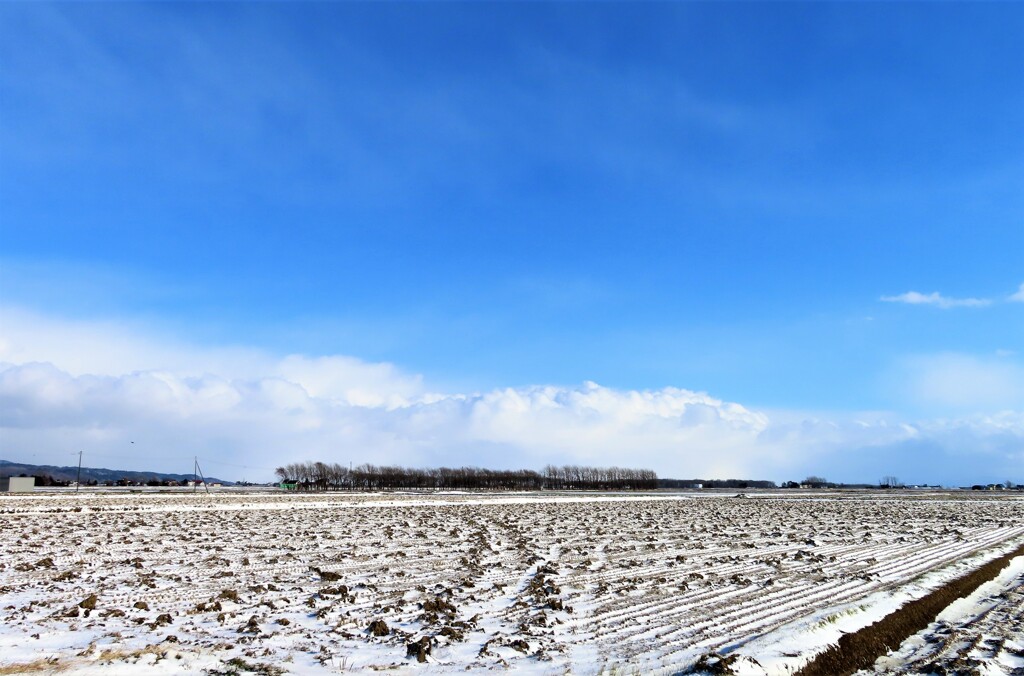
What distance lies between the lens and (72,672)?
9398 millimetres

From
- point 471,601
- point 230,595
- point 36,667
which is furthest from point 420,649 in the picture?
point 230,595

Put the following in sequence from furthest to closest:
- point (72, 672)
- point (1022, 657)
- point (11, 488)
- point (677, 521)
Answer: point (11, 488) < point (677, 521) < point (1022, 657) < point (72, 672)

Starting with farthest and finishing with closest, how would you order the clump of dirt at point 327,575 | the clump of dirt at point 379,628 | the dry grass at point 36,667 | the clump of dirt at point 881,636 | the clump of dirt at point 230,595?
1. the clump of dirt at point 327,575
2. the clump of dirt at point 230,595
3. the clump of dirt at point 379,628
4. the clump of dirt at point 881,636
5. the dry grass at point 36,667

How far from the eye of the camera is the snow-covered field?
34.1 feet

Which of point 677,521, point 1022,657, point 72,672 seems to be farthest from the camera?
point 677,521

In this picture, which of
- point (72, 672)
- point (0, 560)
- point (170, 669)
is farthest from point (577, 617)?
point (0, 560)

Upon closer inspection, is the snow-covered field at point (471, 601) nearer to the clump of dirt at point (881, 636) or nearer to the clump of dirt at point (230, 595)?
the clump of dirt at point (230, 595)

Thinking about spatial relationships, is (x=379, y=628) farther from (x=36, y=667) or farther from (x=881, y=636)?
(x=881, y=636)

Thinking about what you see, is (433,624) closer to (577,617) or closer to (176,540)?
(577,617)

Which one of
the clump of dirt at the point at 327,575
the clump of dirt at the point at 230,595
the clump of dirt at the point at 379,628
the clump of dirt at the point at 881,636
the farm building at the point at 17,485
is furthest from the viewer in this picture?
the farm building at the point at 17,485

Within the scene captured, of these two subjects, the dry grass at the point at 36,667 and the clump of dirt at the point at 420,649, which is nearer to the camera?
the dry grass at the point at 36,667

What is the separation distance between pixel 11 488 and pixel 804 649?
9392cm

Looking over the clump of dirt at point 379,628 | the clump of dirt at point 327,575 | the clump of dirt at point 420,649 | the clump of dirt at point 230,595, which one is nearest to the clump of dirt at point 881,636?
the clump of dirt at point 420,649

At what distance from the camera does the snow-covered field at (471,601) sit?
10.4 m
